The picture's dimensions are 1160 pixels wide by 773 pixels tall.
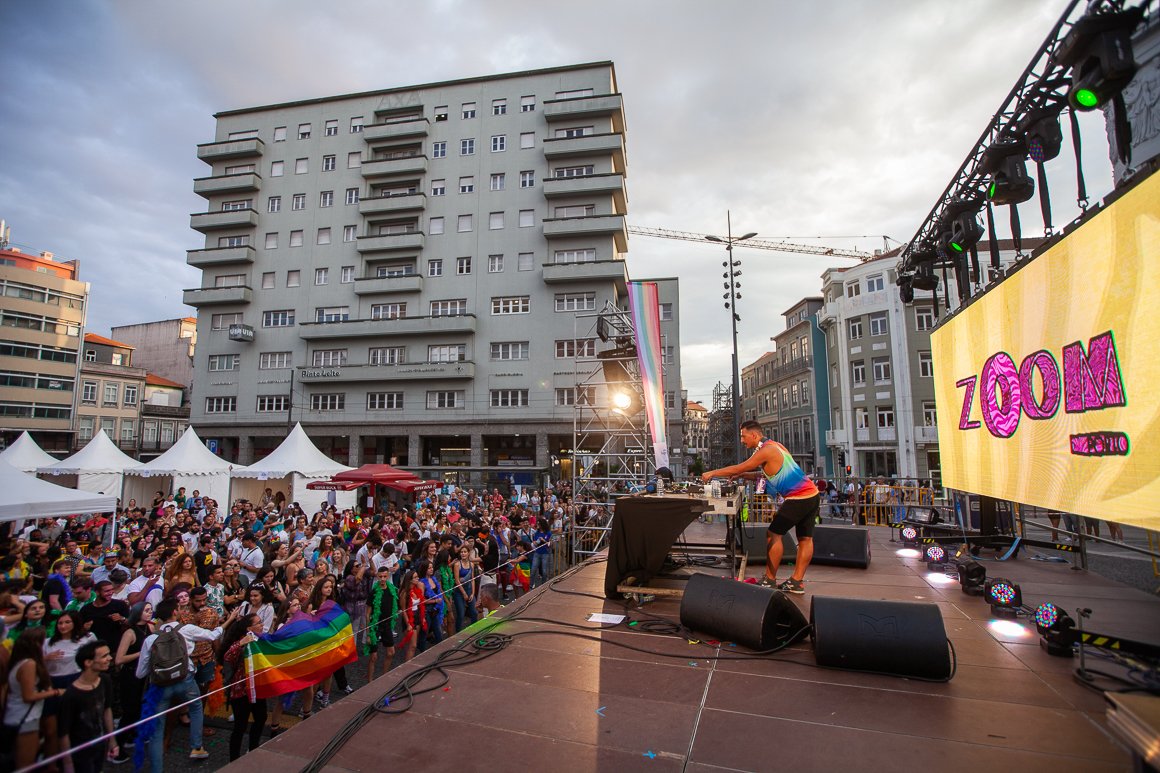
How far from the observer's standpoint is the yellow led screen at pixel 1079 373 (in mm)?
4840

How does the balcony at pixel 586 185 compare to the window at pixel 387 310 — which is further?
the window at pixel 387 310

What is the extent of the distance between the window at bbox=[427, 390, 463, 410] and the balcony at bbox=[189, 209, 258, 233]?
65.9 ft

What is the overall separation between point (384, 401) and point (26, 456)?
18770 mm

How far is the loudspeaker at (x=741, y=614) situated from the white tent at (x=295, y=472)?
58.8 ft

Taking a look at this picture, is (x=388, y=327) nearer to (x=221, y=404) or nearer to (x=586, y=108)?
(x=221, y=404)

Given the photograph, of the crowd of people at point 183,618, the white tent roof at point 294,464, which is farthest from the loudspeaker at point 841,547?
the white tent roof at point 294,464

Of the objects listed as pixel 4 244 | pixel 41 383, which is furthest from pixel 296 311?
pixel 4 244

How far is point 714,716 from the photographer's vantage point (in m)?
3.58

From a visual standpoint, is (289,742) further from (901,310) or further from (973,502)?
(901,310)

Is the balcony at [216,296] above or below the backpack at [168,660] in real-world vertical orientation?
above

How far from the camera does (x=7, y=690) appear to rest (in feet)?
14.0

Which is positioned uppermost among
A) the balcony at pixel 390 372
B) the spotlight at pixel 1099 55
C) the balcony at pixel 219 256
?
the balcony at pixel 219 256

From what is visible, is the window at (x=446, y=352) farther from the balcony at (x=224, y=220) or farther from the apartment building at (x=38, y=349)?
Result: the apartment building at (x=38, y=349)

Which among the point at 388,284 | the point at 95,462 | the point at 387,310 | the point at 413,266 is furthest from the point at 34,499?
→ the point at 413,266
